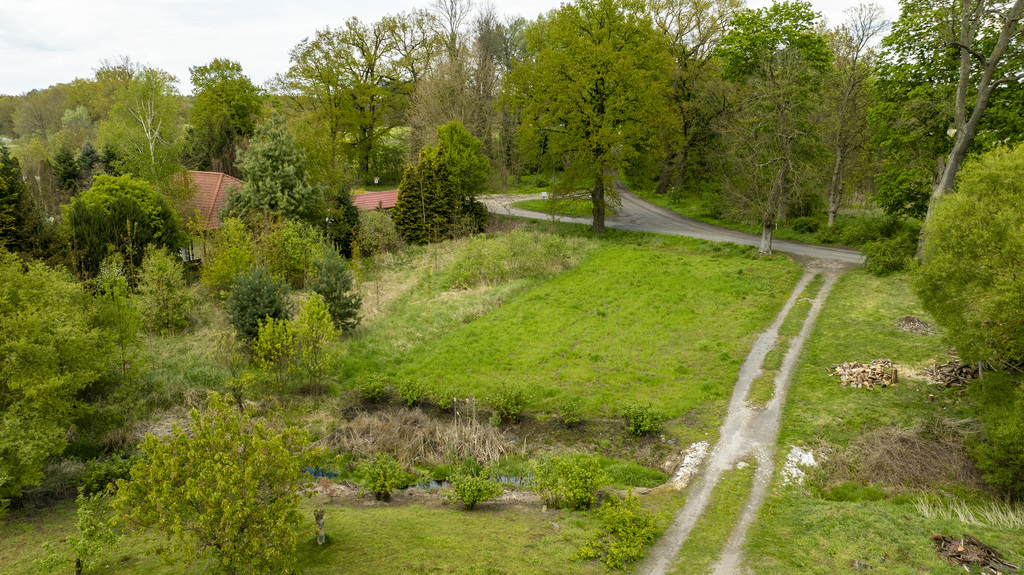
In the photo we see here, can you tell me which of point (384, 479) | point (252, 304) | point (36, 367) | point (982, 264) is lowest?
point (384, 479)

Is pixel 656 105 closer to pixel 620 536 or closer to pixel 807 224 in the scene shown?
pixel 807 224

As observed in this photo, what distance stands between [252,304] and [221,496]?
437 inches

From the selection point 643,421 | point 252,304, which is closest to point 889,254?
point 643,421

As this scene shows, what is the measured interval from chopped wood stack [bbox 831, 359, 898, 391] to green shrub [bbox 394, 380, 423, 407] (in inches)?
470

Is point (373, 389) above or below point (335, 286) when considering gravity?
below

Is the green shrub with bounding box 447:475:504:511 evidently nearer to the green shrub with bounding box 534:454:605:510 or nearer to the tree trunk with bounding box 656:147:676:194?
the green shrub with bounding box 534:454:605:510

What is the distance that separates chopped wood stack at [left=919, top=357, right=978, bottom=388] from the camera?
1426cm

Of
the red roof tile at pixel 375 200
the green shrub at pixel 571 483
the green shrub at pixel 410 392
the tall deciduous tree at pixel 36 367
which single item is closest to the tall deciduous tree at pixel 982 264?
the green shrub at pixel 571 483

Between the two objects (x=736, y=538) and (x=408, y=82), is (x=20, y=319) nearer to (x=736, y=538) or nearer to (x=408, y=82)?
(x=736, y=538)

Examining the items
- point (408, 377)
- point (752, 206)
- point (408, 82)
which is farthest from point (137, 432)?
point (408, 82)

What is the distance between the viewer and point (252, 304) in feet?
55.2

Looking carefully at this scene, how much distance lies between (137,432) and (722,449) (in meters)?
14.7

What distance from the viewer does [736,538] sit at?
371 inches

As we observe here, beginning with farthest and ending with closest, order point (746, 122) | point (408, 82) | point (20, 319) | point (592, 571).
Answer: point (408, 82) → point (746, 122) → point (20, 319) → point (592, 571)
